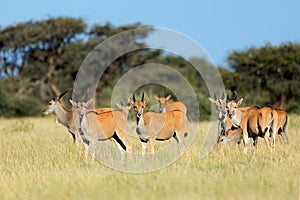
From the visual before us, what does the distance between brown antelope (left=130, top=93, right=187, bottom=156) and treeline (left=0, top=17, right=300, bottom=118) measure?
21.3 m

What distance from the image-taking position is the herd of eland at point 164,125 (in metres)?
11.3

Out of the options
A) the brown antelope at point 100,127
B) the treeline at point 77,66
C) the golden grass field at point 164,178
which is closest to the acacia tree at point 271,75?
the treeline at point 77,66

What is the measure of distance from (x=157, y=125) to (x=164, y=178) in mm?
4191

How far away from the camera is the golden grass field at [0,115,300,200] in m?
6.65

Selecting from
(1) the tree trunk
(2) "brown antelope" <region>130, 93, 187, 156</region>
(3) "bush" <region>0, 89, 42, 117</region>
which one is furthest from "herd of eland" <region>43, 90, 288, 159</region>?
(1) the tree trunk

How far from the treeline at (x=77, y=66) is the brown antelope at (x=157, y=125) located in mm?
21331

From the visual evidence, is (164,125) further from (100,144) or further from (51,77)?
(51,77)

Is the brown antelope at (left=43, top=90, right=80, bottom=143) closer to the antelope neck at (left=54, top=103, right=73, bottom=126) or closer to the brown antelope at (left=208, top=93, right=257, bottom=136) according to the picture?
the antelope neck at (left=54, top=103, right=73, bottom=126)

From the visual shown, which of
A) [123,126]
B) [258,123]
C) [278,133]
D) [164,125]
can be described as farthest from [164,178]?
[278,133]

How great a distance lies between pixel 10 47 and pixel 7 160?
29789 mm

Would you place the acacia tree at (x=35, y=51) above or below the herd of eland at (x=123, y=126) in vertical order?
above

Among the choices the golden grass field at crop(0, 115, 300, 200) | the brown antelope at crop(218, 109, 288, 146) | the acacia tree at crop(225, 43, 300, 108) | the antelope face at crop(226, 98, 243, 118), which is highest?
the acacia tree at crop(225, 43, 300, 108)

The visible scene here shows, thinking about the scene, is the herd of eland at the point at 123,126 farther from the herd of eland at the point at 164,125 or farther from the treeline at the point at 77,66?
the treeline at the point at 77,66

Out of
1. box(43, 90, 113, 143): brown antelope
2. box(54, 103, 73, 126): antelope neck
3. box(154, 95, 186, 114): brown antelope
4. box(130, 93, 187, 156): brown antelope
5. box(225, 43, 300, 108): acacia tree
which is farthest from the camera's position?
box(225, 43, 300, 108): acacia tree
